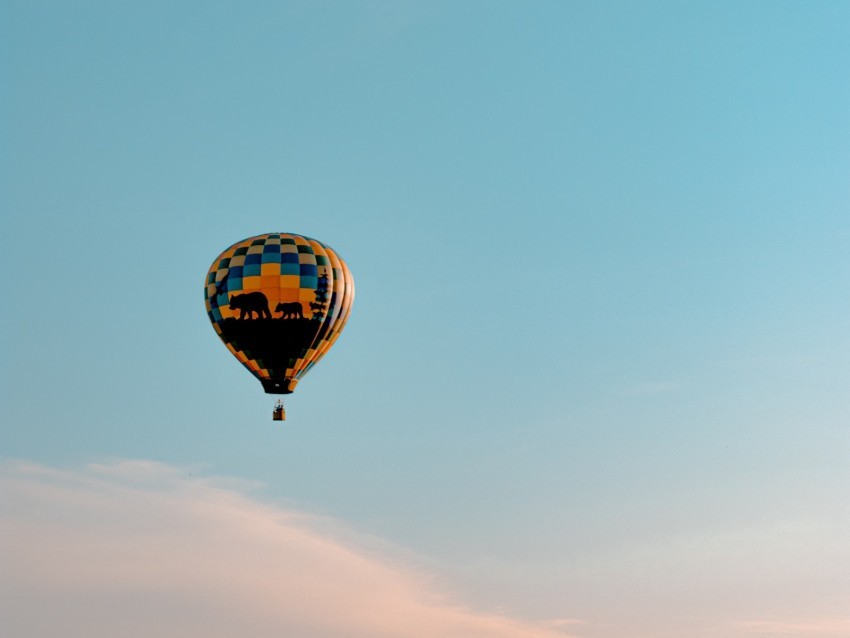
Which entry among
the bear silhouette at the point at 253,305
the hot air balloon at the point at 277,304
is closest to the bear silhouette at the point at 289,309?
the hot air balloon at the point at 277,304

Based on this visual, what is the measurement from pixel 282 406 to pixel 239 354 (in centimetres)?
350

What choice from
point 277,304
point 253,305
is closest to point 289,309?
point 277,304

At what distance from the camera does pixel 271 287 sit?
10569cm

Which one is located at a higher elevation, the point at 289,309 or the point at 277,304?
the point at 277,304

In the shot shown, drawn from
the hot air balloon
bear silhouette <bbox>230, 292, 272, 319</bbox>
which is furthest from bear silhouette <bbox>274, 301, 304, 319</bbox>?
bear silhouette <bbox>230, 292, 272, 319</bbox>

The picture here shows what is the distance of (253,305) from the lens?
106 m

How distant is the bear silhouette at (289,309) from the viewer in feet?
346

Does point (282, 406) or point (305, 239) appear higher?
point (305, 239)

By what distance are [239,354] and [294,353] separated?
2926 mm

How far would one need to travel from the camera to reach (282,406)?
10644 cm

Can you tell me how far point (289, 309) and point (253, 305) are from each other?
1.86m

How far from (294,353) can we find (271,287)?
11.7 feet

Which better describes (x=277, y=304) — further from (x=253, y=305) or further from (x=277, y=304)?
(x=253, y=305)

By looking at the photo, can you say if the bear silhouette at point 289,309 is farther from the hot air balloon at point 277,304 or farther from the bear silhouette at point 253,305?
the bear silhouette at point 253,305
